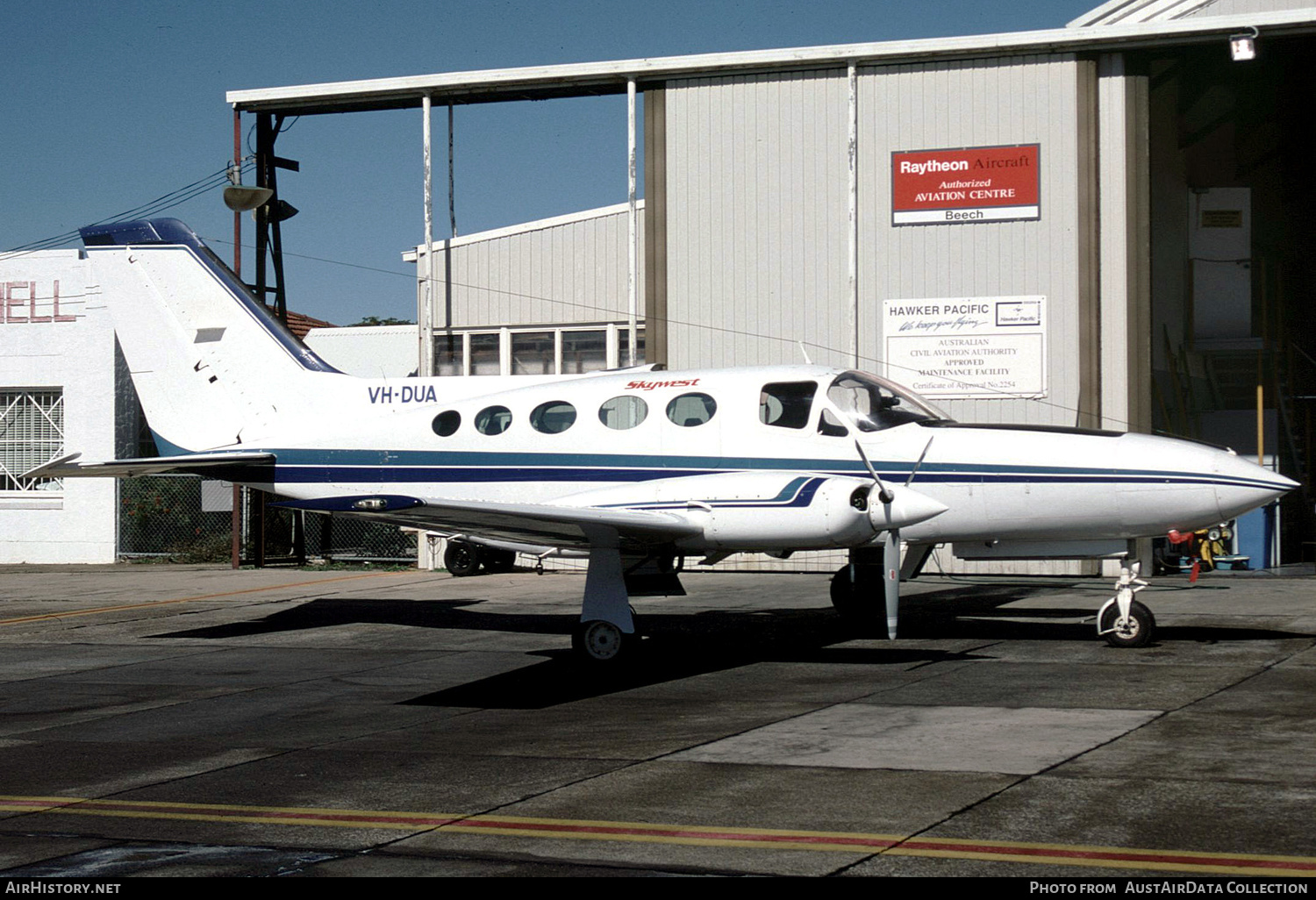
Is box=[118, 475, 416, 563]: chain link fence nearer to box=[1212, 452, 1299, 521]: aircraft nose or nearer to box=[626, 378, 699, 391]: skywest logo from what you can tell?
box=[626, 378, 699, 391]: skywest logo

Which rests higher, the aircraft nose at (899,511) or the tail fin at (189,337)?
the tail fin at (189,337)

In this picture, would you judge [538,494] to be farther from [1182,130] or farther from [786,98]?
[1182,130]

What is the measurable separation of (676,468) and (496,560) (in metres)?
12.1

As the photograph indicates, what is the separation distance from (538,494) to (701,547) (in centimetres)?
241

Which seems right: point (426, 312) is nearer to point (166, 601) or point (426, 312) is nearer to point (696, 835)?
point (166, 601)

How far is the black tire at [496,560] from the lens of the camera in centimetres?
2480

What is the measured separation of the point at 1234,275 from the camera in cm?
2900

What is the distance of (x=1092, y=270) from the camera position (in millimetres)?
22562

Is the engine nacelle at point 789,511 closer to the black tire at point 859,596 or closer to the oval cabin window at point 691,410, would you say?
the oval cabin window at point 691,410

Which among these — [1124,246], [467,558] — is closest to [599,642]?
[467,558]

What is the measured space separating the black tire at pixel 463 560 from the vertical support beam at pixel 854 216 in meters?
8.02

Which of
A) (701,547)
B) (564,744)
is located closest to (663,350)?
(701,547)

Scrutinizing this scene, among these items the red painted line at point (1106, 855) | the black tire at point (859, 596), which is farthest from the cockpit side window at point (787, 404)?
the red painted line at point (1106, 855)

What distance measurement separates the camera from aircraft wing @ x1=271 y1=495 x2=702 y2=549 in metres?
11.5
